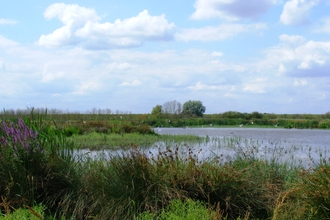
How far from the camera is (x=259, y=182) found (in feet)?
19.7

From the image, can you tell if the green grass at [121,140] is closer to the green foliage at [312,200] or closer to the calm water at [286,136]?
the calm water at [286,136]

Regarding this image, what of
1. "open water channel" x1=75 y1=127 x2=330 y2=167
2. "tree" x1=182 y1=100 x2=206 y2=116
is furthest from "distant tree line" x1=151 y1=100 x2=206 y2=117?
"open water channel" x1=75 y1=127 x2=330 y2=167

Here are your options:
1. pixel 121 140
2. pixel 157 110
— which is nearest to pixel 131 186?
Result: pixel 121 140

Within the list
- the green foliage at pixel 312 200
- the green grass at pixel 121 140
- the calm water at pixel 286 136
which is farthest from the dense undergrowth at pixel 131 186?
the calm water at pixel 286 136

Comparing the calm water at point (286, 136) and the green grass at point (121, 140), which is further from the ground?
the calm water at point (286, 136)

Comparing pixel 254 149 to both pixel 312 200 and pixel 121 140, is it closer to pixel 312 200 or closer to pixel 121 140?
pixel 312 200

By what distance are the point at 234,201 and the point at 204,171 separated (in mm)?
608

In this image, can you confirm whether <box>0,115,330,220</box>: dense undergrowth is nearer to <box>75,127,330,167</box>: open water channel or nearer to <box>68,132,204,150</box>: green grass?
<box>75,127,330,167</box>: open water channel

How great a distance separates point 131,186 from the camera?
5305 mm

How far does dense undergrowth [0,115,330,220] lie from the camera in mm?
5031

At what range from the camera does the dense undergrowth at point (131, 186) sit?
5031 mm

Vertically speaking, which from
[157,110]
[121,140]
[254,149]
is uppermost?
[157,110]

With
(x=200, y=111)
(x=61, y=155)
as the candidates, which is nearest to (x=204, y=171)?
(x=61, y=155)

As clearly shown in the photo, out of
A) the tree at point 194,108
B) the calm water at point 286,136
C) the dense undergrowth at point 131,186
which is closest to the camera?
the dense undergrowth at point 131,186
